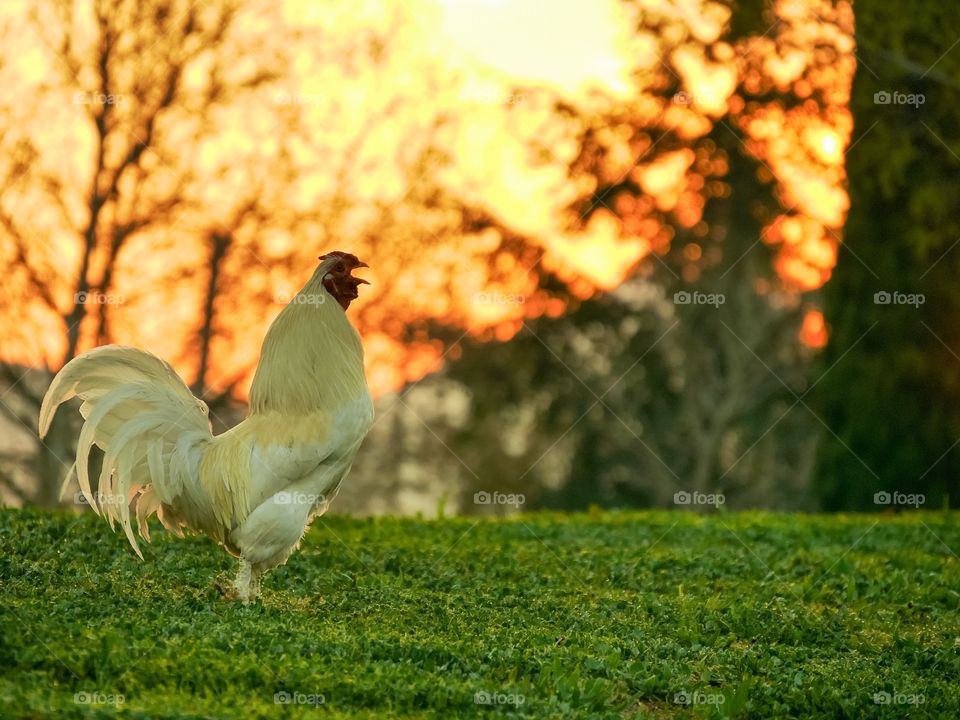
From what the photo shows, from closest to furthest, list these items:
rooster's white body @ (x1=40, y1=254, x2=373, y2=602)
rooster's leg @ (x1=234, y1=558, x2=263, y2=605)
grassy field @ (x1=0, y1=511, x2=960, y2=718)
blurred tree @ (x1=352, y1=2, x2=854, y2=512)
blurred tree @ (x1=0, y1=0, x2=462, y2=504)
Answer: grassy field @ (x1=0, y1=511, x2=960, y2=718), rooster's white body @ (x1=40, y1=254, x2=373, y2=602), rooster's leg @ (x1=234, y1=558, x2=263, y2=605), blurred tree @ (x1=0, y1=0, x2=462, y2=504), blurred tree @ (x1=352, y1=2, x2=854, y2=512)

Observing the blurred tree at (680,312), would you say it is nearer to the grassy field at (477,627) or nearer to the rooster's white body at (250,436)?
the grassy field at (477,627)

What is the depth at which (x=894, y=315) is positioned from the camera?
59.6 feet

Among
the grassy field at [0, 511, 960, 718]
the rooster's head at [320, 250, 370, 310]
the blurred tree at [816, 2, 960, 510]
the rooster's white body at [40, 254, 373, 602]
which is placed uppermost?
the blurred tree at [816, 2, 960, 510]

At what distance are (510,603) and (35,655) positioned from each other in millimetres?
3705

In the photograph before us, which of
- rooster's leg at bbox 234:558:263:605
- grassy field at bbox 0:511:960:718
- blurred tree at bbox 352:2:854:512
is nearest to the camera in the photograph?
grassy field at bbox 0:511:960:718

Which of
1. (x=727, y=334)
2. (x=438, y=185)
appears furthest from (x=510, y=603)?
(x=727, y=334)

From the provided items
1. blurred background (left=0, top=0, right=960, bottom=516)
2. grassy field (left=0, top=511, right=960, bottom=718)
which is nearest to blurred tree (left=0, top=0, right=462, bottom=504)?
blurred background (left=0, top=0, right=960, bottom=516)

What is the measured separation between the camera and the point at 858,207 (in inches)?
724

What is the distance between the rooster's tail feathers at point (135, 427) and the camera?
8.28 metres

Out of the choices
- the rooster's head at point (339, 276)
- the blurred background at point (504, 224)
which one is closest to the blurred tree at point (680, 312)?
the blurred background at point (504, 224)

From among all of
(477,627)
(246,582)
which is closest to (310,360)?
(246,582)

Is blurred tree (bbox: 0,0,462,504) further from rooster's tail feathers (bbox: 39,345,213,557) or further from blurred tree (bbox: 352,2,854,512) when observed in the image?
rooster's tail feathers (bbox: 39,345,213,557)

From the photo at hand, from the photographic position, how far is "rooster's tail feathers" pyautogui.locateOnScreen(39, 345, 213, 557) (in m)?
8.28

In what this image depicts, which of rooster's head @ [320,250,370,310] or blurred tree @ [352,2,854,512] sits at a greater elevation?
blurred tree @ [352,2,854,512]
